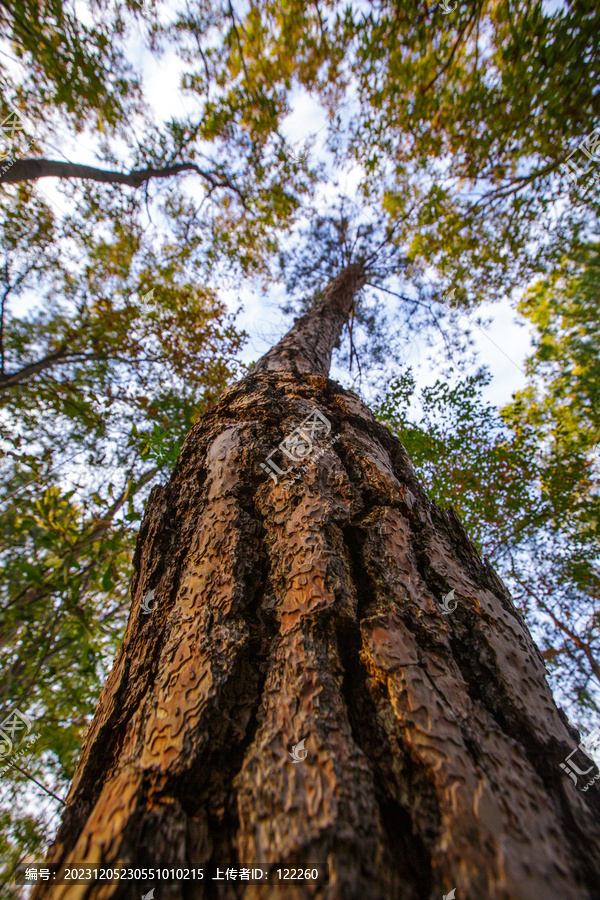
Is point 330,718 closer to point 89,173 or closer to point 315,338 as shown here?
point 315,338

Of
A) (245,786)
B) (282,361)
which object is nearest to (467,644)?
(245,786)

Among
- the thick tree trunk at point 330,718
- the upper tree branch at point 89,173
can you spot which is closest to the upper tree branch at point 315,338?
the thick tree trunk at point 330,718

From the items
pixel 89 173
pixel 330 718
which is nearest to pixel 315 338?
pixel 330 718

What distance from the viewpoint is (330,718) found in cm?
77

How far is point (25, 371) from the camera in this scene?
543 centimetres

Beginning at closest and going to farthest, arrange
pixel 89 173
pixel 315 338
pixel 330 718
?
pixel 330 718 → pixel 315 338 → pixel 89 173

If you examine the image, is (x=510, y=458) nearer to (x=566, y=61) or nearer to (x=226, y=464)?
(x=566, y=61)

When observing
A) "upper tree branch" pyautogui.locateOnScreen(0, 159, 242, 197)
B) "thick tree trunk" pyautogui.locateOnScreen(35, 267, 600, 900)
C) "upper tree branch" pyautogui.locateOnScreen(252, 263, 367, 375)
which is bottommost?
"thick tree trunk" pyautogui.locateOnScreen(35, 267, 600, 900)

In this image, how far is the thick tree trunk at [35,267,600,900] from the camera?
1.97ft

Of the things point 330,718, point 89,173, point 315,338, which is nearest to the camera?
point 330,718

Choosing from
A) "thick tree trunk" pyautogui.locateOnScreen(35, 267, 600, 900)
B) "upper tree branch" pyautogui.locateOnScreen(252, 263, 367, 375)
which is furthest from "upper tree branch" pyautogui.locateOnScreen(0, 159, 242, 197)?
"thick tree trunk" pyautogui.locateOnScreen(35, 267, 600, 900)

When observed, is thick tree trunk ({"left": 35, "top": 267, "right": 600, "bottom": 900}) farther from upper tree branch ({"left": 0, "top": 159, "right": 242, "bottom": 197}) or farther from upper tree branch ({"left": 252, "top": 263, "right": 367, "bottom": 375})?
upper tree branch ({"left": 0, "top": 159, "right": 242, "bottom": 197})

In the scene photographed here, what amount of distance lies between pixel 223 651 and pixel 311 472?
2.46ft

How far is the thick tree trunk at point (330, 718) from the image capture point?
602 mm
